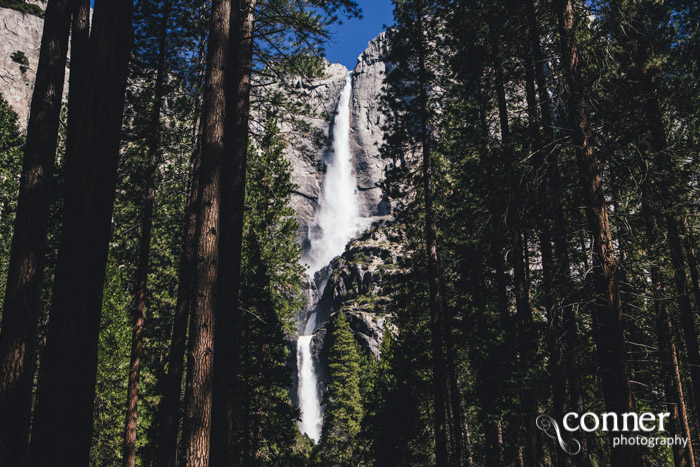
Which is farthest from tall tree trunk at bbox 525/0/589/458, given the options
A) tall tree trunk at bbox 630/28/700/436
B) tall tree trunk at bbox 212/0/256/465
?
tall tree trunk at bbox 212/0/256/465

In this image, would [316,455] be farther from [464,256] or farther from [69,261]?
[69,261]

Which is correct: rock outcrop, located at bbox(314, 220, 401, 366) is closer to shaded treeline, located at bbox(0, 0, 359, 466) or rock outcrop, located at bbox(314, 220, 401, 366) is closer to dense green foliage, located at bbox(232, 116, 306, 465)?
dense green foliage, located at bbox(232, 116, 306, 465)

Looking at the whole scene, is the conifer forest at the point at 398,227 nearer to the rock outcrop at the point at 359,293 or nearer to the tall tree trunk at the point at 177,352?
the tall tree trunk at the point at 177,352

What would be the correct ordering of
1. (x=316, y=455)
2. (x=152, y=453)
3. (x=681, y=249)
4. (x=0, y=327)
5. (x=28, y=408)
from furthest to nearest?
(x=316, y=455) → (x=152, y=453) → (x=681, y=249) → (x=0, y=327) → (x=28, y=408)

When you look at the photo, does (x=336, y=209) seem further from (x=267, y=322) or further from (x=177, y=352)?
(x=177, y=352)

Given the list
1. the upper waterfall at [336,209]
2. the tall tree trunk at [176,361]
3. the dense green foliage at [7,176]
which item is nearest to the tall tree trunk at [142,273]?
the tall tree trunk at [176,361]

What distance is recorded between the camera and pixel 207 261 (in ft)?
15.8

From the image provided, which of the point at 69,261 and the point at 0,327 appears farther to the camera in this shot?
the point at 0,327

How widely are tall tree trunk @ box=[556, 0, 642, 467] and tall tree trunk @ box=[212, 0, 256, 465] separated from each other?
15.8 feet

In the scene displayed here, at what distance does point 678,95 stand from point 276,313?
14379mm

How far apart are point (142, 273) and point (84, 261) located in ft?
25.7

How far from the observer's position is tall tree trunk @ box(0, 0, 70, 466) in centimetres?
402

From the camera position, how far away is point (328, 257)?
10169 centimetres

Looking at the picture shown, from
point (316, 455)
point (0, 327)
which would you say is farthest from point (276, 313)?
point (316, 455)
